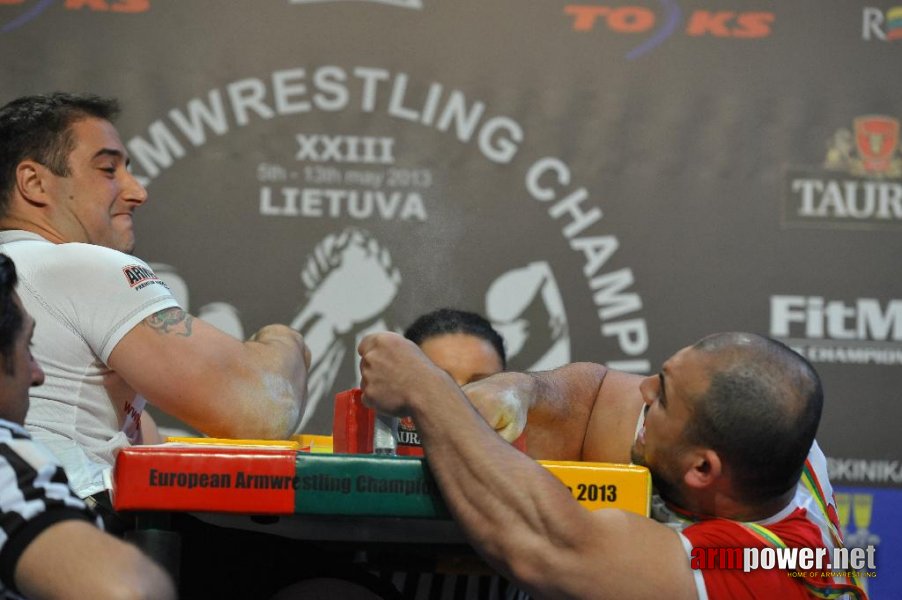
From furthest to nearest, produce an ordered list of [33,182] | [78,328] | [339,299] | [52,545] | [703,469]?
[339,299] → [33,182] → [78,328] → [703,469] → [52,545]

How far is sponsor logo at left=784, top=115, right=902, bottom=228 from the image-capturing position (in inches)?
121

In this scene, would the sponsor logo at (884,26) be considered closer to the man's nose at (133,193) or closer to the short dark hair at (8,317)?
the man's nose at (133,193)

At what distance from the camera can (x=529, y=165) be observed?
3074 millimetres

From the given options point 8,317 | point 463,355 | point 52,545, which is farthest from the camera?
point 463,355

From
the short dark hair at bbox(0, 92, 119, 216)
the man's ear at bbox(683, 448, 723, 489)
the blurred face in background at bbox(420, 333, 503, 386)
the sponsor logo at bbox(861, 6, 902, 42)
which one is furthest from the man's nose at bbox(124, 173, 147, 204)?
the sponsor logo at bbox(861, 6, 902, 42)

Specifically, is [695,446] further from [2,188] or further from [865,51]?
[865,51]

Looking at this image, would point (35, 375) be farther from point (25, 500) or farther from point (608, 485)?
point (608, 485)

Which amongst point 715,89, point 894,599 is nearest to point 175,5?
point 715,89

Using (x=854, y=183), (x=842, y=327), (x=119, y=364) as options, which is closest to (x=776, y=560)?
(x=119, y=364)

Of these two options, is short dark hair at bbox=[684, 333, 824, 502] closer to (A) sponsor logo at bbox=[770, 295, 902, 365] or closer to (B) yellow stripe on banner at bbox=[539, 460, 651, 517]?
(B) yellow stripe on banner at bbox=[539, 460, 651, 517]

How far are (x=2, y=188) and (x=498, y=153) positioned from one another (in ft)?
4.78

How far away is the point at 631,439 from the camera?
192 centimetres

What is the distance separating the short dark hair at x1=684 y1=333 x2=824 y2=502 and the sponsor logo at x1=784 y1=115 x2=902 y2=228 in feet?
5.50

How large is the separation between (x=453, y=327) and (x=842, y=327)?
45.8 inches
